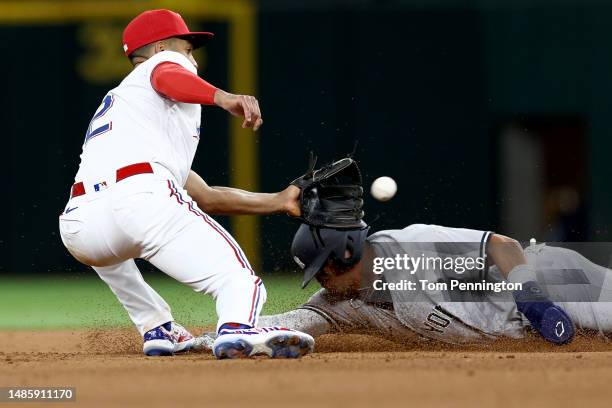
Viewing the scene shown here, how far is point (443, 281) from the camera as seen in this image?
4.75m

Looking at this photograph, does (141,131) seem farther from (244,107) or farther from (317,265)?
(317,265)

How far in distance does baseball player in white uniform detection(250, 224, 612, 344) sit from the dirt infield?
99 millimetres

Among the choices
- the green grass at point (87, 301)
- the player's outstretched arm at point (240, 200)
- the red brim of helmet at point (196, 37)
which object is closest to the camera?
the player's outstretched arm at point (240, 200)

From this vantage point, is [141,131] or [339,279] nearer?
[141,131]

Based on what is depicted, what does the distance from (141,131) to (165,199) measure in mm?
334

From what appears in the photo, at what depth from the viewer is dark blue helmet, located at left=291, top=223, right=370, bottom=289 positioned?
4641mm

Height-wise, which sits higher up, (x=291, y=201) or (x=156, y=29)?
(x=156, y=29)

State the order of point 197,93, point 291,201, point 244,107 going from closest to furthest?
point 244,107 → point 197,93 → point 291,201

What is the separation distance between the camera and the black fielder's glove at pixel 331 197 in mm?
4609

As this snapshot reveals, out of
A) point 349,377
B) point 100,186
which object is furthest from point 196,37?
point 349,377

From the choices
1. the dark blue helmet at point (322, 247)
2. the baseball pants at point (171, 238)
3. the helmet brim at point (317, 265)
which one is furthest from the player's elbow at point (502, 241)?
the baseball pants at point (171, 238)

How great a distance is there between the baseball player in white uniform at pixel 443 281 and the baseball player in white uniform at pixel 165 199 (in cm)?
29

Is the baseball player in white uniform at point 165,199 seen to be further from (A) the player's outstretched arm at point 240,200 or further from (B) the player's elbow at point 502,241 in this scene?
(B) the player's elbow at point 502,241

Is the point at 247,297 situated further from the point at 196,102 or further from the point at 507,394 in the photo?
the point at 507,394
